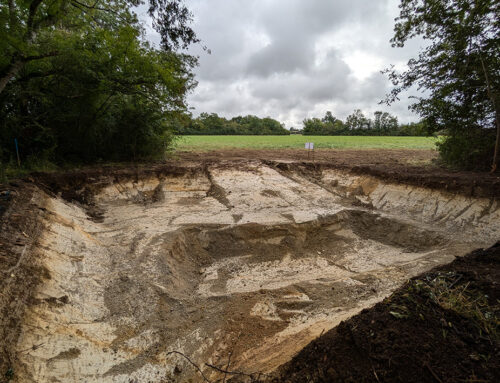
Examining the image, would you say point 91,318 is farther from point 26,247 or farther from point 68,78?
point 68,78

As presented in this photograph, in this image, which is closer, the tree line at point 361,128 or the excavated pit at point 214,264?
the excavated pit at point 214,264

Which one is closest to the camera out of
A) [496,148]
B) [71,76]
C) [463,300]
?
[463,300]

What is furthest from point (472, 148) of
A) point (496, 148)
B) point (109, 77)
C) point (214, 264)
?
point (109, 77)

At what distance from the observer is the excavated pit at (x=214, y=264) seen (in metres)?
2.98

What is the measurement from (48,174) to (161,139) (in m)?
5.51

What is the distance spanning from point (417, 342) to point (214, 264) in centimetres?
459

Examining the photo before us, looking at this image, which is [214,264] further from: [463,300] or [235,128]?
[235,128]

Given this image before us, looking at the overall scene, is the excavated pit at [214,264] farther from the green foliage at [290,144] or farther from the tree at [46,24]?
the green foliage at [290,144]

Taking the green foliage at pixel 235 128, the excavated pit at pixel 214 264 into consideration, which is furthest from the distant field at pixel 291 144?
the green foliage at pixel 235 128

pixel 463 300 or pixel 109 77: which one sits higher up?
pixel 109 77

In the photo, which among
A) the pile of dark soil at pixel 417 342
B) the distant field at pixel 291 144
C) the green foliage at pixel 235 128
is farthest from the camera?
the green foliage at pixel 235 128

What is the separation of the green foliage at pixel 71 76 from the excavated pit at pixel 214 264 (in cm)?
296

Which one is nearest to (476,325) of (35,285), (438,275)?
(438,275)

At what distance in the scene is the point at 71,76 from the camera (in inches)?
348
